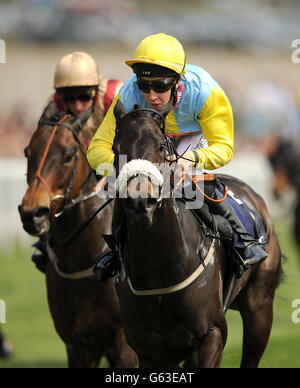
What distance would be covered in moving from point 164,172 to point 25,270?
8.79m

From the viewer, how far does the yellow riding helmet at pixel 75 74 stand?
19.6 ft

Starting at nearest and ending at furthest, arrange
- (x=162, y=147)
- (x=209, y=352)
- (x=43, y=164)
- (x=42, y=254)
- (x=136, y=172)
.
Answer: (x=136, y=172) → (x=162, y=147) → (x=209, y=352) → (x=43, y=164) → (x=42, y=254)

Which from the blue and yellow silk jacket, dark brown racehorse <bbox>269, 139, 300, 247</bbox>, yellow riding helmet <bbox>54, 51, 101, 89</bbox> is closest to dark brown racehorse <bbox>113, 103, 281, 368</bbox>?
the blue and yellow silk jacket

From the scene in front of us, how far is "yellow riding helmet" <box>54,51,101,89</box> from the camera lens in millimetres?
5977

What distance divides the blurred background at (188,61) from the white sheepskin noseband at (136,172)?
729 cm

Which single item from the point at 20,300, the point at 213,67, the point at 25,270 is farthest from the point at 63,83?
the point at 213,67

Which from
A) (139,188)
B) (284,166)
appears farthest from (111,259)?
(284,166)

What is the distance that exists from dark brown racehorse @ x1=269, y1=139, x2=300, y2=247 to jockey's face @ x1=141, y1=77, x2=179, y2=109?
723 centimetres

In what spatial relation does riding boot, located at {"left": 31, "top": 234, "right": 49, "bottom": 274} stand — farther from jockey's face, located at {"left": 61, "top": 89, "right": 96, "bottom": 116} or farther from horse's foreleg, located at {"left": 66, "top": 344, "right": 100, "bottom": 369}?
jockey's face, located at {"left": 61, "top": 89, "right": 96, "bottom": 116}

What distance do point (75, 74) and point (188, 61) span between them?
67.0 ft

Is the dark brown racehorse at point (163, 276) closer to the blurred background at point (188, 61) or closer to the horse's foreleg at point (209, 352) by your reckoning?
the horse's foreleg at point (209, 352)

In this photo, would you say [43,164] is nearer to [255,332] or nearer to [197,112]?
[197,112]

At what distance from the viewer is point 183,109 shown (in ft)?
15.6
